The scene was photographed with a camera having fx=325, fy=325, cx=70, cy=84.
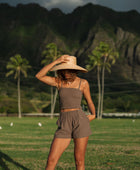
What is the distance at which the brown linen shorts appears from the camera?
17.2ft

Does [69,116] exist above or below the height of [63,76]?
below

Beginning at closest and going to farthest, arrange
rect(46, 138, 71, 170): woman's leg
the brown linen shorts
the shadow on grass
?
rect(46, 138, 71, 170): woman's leg, the brown linen shorts, the shadow on grass

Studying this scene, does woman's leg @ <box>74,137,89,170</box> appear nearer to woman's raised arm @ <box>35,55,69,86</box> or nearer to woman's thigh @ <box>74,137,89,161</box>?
woman's thigh @ <box>74,137,89,161</box>

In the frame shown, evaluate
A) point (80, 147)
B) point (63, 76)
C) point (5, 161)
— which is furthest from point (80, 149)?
point (5, 161)

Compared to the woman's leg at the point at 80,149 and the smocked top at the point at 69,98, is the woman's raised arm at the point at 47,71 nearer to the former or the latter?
the smocked top at the point at 69,98

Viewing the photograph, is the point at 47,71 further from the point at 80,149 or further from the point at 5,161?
the point at 5,161

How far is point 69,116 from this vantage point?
17.4ft

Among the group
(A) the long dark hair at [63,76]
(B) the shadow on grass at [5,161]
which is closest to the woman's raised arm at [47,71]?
(A) the long dark hair at [63,76]

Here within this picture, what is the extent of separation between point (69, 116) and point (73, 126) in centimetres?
17

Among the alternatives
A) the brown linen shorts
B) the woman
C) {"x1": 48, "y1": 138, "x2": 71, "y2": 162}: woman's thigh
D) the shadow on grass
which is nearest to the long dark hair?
the woman

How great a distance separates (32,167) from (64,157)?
2163 millimetres

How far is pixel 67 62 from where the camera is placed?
5.45 metres

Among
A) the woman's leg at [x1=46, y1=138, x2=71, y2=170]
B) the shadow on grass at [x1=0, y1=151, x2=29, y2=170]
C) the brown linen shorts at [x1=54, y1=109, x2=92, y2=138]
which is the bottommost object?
the shadow on grass at [x1=0, y1=151, x2=29, y2=170]

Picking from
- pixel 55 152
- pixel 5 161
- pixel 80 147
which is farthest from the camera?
pixel 5 161
